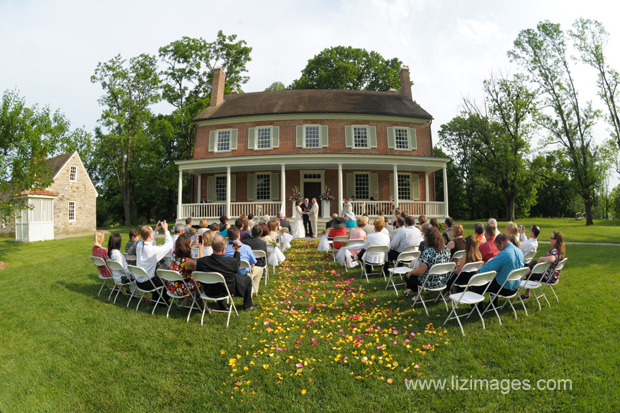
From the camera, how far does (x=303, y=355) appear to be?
446 cm

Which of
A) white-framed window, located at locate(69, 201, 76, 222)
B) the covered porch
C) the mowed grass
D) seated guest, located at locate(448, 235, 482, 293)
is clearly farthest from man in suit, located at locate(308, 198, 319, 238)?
white-framed window, located at locate(69, 201, 76, 222)

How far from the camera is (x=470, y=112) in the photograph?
31.5 meters

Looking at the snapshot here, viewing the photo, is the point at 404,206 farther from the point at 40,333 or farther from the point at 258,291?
the point at 40,333

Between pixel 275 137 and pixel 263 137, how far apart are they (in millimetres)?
790

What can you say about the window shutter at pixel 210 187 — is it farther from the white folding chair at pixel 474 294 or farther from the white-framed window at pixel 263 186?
the white folding chair at pixel 474 294

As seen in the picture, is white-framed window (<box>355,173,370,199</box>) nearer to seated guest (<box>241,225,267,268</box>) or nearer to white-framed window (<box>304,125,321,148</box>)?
white-framed window (<box>304,125,321,148</box>)

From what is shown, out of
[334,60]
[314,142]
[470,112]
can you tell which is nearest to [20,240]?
[314,142]

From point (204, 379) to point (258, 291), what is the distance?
3174mm

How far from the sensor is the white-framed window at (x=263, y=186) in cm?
2170

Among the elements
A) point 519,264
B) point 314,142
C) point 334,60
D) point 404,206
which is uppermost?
point 334,60

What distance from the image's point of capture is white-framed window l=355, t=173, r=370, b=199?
21.5 metres

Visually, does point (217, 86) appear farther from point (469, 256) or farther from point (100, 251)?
point (469, 256)

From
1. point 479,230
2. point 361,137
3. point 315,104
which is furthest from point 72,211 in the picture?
point 479,230

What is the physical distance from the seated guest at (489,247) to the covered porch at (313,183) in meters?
12.0
